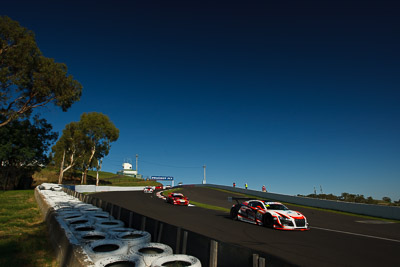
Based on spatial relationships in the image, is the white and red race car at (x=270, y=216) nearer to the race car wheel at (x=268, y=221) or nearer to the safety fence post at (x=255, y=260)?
the race car wheel at (x=268, y=221)

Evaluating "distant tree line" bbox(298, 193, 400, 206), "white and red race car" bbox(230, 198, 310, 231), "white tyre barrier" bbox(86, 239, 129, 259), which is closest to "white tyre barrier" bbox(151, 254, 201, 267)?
"white tyre barrier" bbox(86, 239, 129, 259)

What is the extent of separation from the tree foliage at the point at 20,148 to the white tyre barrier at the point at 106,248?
113ft

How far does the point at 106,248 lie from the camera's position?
529cm

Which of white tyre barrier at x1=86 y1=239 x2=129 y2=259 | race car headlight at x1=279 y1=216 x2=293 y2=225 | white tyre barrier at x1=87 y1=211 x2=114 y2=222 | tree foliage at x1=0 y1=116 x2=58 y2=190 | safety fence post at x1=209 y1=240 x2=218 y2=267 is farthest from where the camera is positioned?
tree foliage at x1=0 y1=116 x2=58 y2=190

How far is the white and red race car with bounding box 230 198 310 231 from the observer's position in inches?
401

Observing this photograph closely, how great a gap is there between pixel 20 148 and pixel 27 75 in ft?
49.1

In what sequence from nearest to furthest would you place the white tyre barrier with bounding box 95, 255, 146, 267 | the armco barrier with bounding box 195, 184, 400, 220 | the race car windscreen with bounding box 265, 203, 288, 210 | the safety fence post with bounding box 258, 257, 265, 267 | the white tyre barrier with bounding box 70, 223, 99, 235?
the safety fence post with bounding box 258, 257, 265, 267
the white tyre barrier with bounding box 95, 255, 146, 267
the white tyre barrier with bounding box 70, 223, 99, 235
the race car windscreen with bounding box 265, 203, 288, 210
the armco barrier with bounding box 195, 184, 400, 220

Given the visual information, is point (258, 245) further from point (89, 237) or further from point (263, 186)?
point (263, 186)

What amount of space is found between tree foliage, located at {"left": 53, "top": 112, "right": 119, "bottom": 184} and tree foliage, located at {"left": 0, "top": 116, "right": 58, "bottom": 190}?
34.7 ft

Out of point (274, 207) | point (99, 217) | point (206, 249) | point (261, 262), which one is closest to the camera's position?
point (261, 262)

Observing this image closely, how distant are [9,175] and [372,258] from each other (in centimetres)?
4548

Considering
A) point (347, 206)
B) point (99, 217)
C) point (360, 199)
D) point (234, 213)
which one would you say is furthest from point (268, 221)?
point (360, 199)

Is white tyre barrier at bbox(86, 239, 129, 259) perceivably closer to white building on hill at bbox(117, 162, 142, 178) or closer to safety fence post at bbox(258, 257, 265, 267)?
safety fence post at bbox(258, 257, 265, 267)

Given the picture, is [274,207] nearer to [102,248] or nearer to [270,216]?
[270,216]
